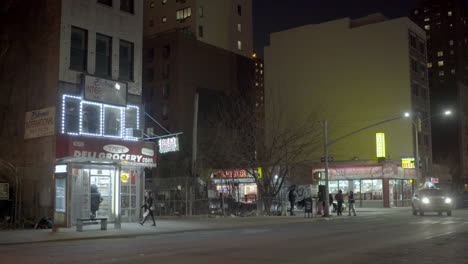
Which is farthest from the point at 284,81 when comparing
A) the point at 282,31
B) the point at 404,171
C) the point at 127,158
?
the point at 127,158

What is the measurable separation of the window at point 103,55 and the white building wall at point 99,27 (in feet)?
0.80

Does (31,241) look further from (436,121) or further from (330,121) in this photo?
(436,121)

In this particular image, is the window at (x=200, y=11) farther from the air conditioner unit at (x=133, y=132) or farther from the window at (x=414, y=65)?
the air conditioner unit at (x=133, y=132)

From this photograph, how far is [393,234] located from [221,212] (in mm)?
17360

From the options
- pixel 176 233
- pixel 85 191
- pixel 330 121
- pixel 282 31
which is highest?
pixel 282 31

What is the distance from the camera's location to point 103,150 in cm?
→ 2605

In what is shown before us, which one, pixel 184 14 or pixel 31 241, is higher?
pixel 184 14

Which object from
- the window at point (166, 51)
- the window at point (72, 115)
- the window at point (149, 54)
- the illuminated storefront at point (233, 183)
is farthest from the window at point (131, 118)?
the window at point (149, 54)

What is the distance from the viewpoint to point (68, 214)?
2559 cm

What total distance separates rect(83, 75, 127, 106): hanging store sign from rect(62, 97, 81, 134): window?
64 centimetres

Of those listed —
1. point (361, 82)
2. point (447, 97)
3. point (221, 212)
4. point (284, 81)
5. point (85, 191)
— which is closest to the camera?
point (85, 191)

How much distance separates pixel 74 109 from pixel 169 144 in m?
5.96

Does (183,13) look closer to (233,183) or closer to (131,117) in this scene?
(233,183)

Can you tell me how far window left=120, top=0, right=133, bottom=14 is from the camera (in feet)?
101
